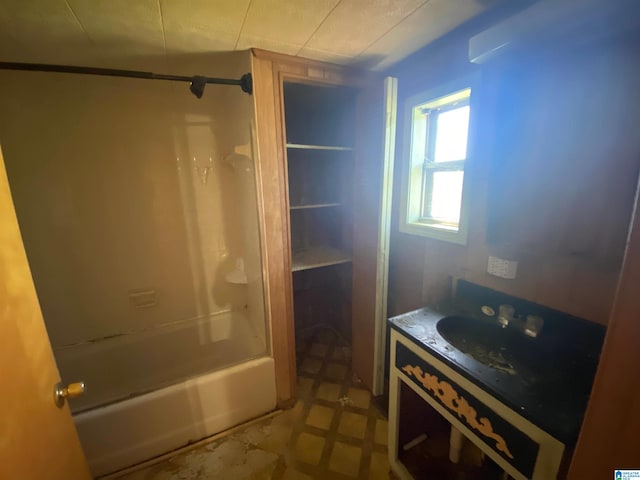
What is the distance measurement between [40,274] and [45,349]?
58.0 inches

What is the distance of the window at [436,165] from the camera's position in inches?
52.6

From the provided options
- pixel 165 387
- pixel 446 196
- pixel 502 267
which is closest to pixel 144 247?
pixel 165 387

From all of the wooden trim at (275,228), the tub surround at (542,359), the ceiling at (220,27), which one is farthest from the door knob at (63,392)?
the ceiling at (220,27)

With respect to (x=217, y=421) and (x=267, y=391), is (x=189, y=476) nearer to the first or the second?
(x=217, y=421)

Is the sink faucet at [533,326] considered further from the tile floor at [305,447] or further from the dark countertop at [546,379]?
the tile floor at [305,447]

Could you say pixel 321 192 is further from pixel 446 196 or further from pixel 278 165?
pixel 446 196

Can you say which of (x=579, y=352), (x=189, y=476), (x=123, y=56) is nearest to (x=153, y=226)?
(x=123, y=56)

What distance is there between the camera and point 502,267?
1.13 m

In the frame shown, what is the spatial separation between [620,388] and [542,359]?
0.76 meters

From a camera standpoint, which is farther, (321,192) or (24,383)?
(321,192)

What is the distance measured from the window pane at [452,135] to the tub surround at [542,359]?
0.75 metres

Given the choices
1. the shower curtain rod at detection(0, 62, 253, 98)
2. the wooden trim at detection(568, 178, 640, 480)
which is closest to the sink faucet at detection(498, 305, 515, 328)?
the wooden trim at detection(568, 178, 640, 480)

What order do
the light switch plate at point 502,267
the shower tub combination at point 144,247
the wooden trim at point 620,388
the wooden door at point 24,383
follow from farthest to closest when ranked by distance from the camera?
the shower tub combination at point 144,247, the light switch plate at point 502,267, the wooden door at point 24,383, the wooden trim at point 620,388

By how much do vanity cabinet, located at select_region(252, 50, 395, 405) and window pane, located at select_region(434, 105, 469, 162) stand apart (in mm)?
321
